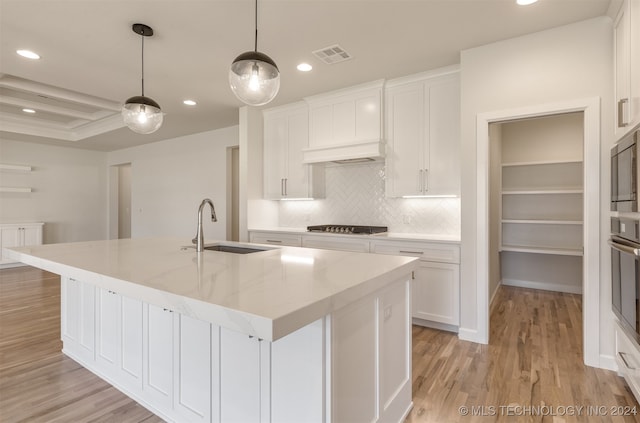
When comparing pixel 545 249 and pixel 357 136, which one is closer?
pixel 357 136

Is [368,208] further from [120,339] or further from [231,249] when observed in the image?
[120,339]

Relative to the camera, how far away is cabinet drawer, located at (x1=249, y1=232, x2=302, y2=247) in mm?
4043

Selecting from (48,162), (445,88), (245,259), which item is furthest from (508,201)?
(48,162)

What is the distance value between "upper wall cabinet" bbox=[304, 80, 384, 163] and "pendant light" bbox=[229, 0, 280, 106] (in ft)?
5.96

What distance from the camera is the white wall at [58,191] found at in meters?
6.43

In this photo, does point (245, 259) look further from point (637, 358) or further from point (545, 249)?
point (545, 249)

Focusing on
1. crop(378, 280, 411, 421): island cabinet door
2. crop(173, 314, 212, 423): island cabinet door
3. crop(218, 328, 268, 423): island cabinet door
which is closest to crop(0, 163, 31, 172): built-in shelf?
crop(173, 314, 212, 423): island cabinet door

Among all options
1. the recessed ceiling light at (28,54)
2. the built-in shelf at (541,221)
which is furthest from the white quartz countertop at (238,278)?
the built-in shelf at (541,221)

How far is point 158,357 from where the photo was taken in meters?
1.84

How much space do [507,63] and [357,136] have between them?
5.22ft

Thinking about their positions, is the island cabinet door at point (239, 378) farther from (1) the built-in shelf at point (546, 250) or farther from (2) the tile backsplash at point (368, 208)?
(1) the built-in shelf at point (546, 250)

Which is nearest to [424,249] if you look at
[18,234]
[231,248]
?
[231,248]

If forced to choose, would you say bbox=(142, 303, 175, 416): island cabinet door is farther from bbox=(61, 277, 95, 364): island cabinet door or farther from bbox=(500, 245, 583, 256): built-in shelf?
bbox=(500, 245, 583, 256): built-in shelf

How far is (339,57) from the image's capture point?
308 cm
